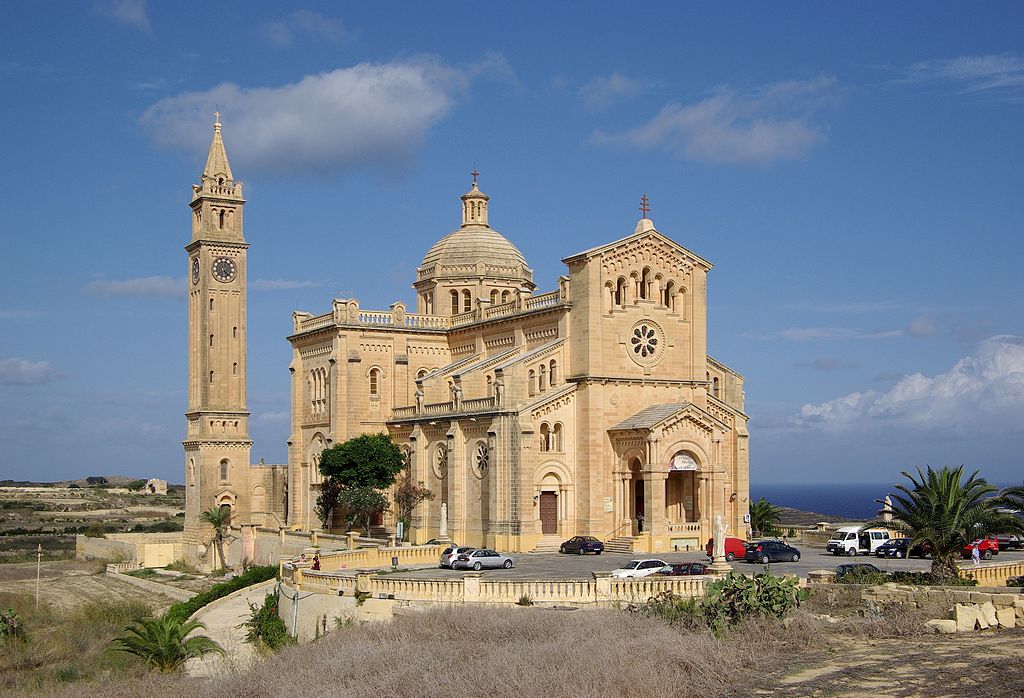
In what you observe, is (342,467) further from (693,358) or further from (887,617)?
(887,617)

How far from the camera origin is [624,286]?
57969mm

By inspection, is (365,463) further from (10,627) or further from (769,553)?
(769,553)

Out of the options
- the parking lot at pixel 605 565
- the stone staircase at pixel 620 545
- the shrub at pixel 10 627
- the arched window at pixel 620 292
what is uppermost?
the arched window at pixel 620 292

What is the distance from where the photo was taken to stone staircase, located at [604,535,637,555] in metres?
53.7

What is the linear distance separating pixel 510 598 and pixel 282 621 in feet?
31.7

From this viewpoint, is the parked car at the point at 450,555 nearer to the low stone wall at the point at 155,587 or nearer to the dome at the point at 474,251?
the low stone wall at the point at 155,587

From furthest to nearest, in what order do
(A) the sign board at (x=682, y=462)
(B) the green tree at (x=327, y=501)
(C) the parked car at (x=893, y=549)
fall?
(B) the green tree at (x=327, y=501)
(A) the sign board at (x=682, y=462)
(C) the parked car at (x=893, y=549)

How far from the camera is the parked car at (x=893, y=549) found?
51000mm

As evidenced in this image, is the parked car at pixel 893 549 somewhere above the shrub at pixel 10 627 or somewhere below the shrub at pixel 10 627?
above

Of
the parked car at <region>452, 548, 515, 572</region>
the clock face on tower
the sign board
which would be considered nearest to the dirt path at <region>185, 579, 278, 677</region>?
the parked car at <region>452, 548, 515, 572</region>

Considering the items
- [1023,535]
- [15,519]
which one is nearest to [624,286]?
[1023,535]

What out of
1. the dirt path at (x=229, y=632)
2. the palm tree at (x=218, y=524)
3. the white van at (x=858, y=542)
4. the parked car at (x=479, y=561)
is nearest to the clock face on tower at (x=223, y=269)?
the palm tree at (x=218, y=524)

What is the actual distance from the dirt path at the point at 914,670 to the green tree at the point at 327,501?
39464 mm

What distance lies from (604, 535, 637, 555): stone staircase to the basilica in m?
0.10
